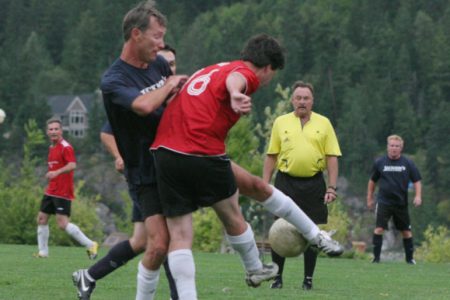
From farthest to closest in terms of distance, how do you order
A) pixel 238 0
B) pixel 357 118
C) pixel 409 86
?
pixel 238 0 → pixel 409 86 → pixel 357 118

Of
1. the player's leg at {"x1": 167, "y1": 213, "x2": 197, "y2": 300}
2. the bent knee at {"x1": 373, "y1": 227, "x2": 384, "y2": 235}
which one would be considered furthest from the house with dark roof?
the player's leg at {"x1": 167, "y1": 213, "x2": 197, "y2": 300}

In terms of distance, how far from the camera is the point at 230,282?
12.3 metres

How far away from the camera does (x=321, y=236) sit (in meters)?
8.09

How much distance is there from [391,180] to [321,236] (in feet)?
35.3

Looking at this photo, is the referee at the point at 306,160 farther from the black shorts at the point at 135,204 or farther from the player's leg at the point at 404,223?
the player's leg at the point at 404,223

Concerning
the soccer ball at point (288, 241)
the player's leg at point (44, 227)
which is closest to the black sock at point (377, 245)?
the player's leg at point (44, 227)

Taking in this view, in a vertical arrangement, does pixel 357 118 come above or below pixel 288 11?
below

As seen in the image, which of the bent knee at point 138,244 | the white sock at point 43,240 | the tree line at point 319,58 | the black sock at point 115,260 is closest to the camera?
the bent knee at point 138,244

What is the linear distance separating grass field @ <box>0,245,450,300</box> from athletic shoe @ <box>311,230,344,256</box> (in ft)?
6.93

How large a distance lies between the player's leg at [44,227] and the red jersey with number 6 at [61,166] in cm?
19

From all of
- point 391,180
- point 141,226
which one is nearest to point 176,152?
point 141,226

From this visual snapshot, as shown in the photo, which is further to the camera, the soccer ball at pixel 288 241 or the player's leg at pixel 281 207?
the soccer ball at pixel 288 241

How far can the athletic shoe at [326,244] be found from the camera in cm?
798

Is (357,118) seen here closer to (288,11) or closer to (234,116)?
(288,11)
